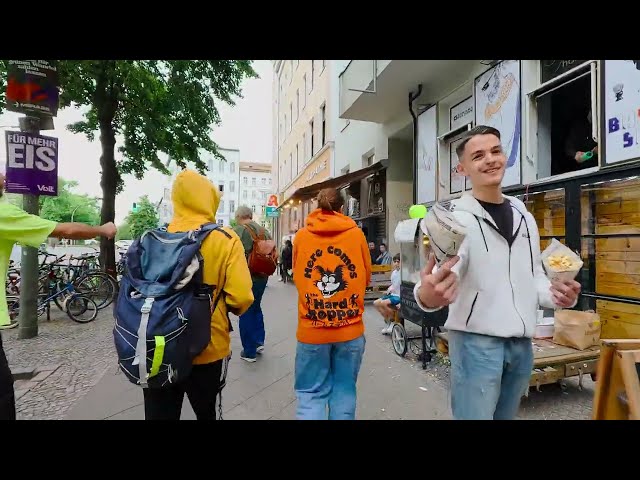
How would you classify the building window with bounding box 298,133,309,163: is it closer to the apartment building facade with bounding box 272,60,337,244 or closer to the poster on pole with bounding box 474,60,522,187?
the apartment building facade with bounding box 272,60,337,244

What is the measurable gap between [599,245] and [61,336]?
329 inches

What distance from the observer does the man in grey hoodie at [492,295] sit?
65.6 inches

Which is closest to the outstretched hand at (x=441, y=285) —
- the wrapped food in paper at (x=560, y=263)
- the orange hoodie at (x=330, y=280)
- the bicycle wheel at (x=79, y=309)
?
the wrapped food in paper at (x=560, y=263)

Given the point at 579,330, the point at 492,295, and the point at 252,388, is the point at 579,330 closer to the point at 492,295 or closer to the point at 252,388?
the point at 492,295

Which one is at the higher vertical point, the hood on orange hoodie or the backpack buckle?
the hood on orange hoodie

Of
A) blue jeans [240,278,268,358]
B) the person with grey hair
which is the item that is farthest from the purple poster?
blue jeans [240,278,268,358]

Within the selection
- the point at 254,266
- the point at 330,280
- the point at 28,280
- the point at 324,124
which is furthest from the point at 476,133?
the point at 324,124

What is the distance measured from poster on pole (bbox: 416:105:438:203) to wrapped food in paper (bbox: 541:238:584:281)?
7.33m

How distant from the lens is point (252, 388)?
4.07m

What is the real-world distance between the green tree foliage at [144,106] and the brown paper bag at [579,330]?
8.77 m

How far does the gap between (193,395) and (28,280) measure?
5734 mm

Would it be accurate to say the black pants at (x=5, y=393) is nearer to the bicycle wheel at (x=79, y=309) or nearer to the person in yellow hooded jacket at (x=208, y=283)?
the person in yellow hooded jacket at (x=208, y=283)

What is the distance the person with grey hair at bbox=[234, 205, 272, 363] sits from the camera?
4.59 meters
